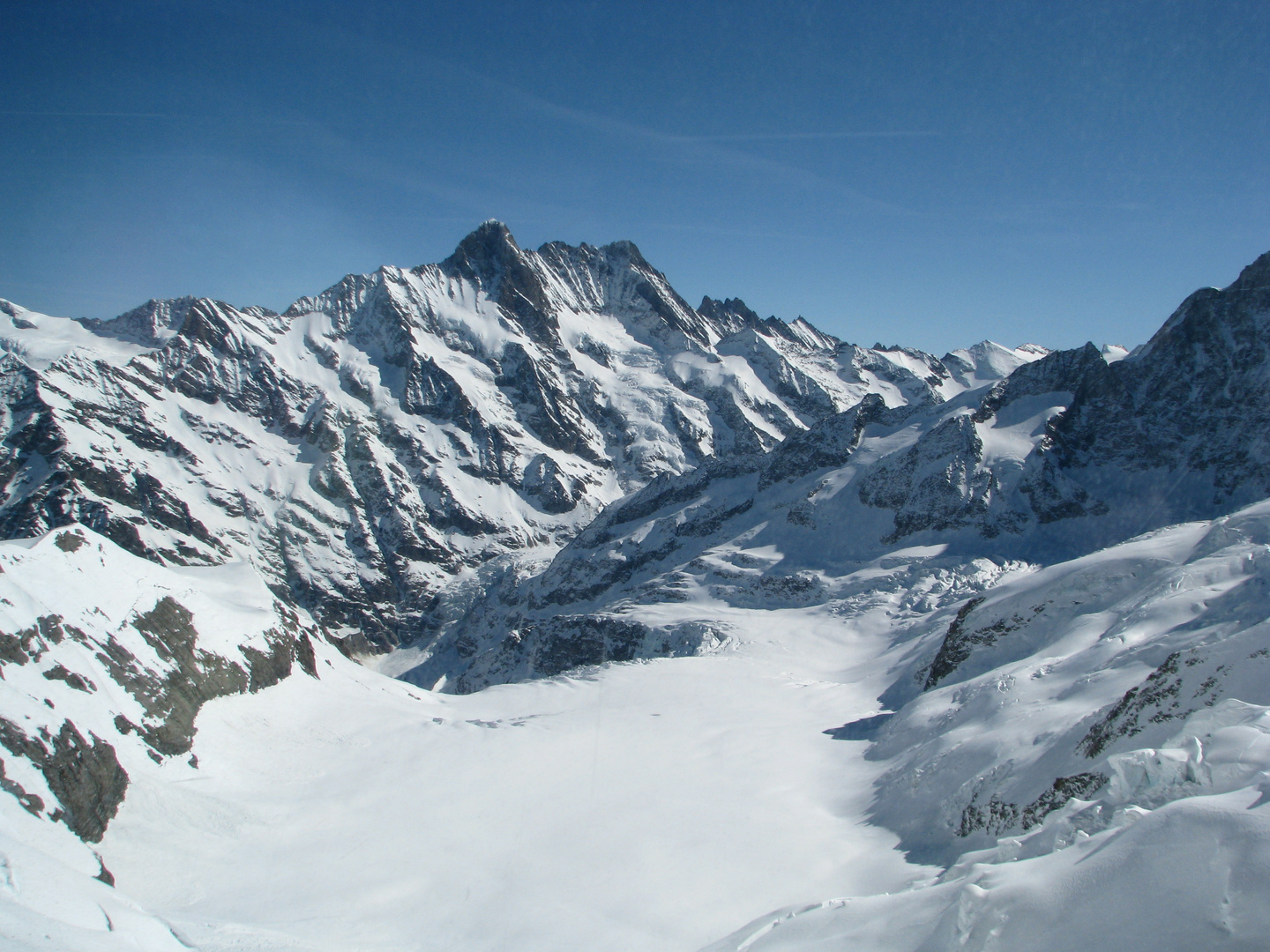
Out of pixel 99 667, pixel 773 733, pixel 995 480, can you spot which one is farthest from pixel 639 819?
pixel 995 480

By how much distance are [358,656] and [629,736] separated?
11817 cm

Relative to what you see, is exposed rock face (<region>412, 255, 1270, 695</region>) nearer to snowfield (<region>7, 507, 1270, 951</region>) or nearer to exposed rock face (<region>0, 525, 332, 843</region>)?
snowfield (<region>7, 507, 1270, 951</region>)

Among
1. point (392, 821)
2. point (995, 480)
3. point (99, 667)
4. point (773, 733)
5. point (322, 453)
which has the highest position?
point (322, 453)

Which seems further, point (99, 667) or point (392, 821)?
point (392, 821)

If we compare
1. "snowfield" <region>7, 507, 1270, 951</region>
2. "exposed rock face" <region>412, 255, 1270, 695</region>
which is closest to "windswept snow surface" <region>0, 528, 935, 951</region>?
"snowfield" <region>7, 507, 1270, 951</region>

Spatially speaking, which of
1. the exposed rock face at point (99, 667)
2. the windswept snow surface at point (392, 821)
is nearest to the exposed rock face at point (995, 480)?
the windswept snow surface at point (392, 821)

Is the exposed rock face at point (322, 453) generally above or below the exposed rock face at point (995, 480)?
above

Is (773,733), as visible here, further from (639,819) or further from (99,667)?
(99,667)

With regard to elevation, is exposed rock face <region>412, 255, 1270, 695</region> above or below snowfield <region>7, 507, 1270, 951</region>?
above

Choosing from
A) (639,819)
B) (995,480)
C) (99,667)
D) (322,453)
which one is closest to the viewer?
(99,667)

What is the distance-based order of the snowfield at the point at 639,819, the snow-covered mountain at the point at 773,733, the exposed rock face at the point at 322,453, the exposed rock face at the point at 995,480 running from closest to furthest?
1. the snowfield at the point at 639,819
2. the snow-covered mountain at the point at 773,733
3. the exposed rock face at the point at 995,480
4. the exposed rock face at the point at 322,453

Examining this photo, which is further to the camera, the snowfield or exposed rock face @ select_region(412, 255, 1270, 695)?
exposed rock face @ select_region(412, 255, 1270, 695)

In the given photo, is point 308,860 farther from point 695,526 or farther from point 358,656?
point 358,656

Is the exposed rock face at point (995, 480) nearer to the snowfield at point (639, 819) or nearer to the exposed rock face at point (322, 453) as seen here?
the exposed rock face at point (322, 453)
